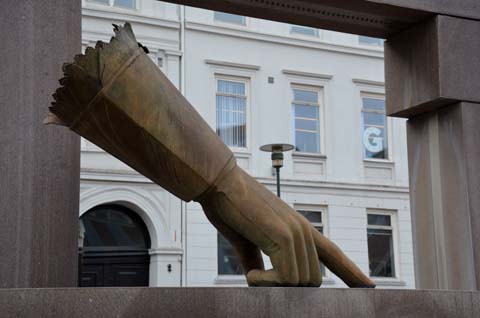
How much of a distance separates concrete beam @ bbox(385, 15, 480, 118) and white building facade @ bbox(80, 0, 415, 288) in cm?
1226

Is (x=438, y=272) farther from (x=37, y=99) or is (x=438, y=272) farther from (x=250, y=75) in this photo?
(x=250, y=75)

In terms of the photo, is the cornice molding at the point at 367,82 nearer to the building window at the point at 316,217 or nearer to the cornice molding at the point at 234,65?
the cornice molding at the point at 234,65

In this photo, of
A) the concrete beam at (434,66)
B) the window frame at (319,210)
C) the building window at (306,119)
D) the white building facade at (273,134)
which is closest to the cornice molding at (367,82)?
the white building facade at (273,134)

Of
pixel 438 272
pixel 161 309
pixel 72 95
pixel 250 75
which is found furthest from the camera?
pixel 250 75

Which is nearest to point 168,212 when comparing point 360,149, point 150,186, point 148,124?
point 150,186

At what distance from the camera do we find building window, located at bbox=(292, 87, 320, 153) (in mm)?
20219

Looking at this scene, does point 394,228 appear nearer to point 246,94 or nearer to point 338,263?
point 246,94

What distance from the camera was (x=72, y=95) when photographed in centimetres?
353

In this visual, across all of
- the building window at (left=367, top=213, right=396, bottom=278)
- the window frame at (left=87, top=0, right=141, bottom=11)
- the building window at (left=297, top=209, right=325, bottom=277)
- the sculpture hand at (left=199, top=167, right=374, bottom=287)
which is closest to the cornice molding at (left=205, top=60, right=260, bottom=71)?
the window frame at (left=87, top=0, right=141, bottom=11)

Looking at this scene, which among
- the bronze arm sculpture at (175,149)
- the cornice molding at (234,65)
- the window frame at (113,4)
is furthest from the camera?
the cornice molding at (234,65)

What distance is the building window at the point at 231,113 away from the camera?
64.0 feet

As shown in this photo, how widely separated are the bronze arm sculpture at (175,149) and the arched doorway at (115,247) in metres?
14.3

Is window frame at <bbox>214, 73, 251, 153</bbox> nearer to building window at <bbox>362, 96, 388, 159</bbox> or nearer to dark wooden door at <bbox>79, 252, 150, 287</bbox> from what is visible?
building window at <bbox>362, 96, 388, 159</bbox>

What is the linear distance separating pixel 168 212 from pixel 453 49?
12.9m
